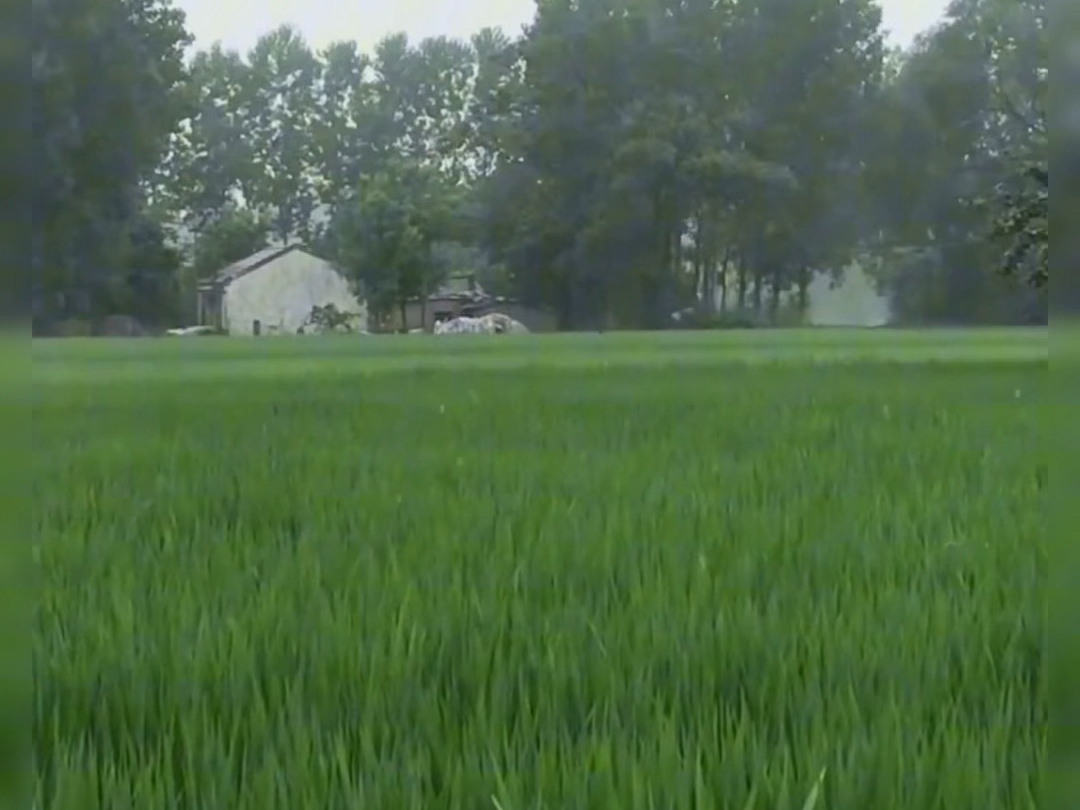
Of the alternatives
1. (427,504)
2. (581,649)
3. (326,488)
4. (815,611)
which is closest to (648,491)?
(427,504)

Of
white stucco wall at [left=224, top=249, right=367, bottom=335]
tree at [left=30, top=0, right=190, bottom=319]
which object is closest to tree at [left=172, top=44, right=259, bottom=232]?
tree at [left=30, top=0, right=190, bottom=319]

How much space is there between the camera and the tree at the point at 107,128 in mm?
1479

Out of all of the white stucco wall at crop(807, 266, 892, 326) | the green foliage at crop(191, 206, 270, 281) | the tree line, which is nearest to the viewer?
the tree line

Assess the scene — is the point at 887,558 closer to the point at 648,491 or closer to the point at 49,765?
the point at 648,491

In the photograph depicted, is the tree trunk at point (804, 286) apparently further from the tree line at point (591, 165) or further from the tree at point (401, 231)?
the tree at point (401, 231)

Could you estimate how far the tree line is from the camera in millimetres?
4250

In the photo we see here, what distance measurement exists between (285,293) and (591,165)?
1965 mm

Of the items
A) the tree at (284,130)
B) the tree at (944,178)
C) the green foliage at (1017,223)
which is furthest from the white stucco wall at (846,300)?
the tree at (284,130)

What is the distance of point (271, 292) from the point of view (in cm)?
645

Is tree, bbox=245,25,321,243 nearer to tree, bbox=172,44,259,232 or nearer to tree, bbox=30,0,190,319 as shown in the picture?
tree, bbox=172,44,259,232

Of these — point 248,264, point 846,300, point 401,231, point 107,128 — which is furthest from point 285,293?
point 107,128

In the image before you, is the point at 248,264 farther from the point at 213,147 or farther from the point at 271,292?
the point at 213,147

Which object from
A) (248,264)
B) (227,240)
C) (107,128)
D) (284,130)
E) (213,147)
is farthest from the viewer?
(248,264)

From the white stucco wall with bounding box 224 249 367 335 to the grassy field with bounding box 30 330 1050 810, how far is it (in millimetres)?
3122
